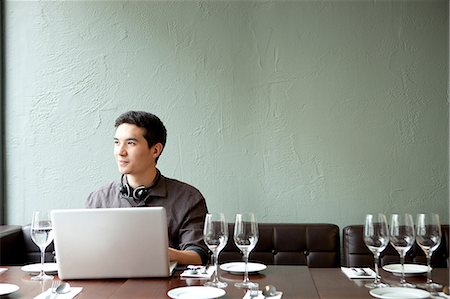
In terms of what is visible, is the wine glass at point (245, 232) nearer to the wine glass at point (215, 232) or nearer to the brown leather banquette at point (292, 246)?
the wine glass at point (215, 232)

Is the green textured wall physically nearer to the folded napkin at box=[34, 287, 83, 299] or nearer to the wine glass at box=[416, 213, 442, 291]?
the wine glass at box=[416, 213, 442, 291]

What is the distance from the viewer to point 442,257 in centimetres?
300

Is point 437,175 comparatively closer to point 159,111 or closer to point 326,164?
point 326,164

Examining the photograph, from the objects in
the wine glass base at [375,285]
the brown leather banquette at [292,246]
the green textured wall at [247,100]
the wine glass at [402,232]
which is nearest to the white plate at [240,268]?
the wine glass base at [375,285]

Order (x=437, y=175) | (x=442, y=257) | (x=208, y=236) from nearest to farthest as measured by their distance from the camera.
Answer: (x=208, y=236) < (x=442, y=257) < (x=437, y=175)

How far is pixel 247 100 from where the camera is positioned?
10.9ft

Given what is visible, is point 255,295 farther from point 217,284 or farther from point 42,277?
point 42,277

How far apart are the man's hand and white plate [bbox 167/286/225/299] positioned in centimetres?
43

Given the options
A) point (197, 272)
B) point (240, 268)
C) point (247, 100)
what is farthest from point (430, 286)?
point (247, 100)

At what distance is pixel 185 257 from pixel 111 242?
43 centimetres

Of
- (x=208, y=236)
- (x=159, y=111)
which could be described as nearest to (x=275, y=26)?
(x=159, y=111)

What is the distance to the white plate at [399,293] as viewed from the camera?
5.58 feet

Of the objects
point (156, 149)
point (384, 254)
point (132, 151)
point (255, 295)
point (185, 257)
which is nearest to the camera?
point (255, 295)

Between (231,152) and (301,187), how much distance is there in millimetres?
424
